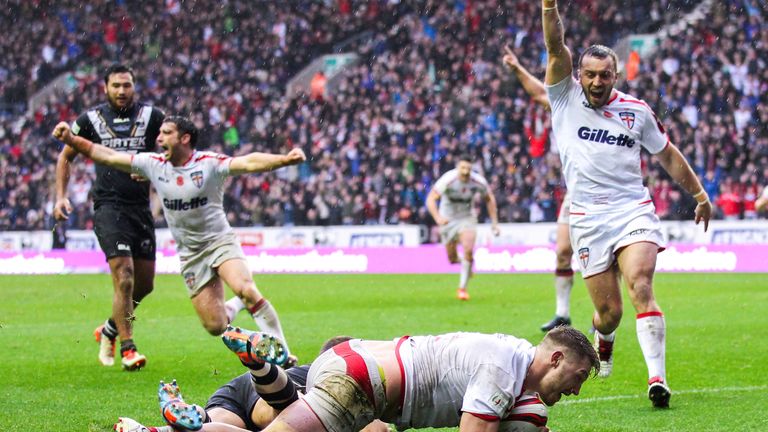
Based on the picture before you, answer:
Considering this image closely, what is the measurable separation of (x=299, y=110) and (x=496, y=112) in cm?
666

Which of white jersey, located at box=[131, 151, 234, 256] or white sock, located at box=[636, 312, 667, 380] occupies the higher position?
white jersey, located at box=[131, 151, 234, 256]

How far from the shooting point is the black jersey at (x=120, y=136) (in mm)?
9586

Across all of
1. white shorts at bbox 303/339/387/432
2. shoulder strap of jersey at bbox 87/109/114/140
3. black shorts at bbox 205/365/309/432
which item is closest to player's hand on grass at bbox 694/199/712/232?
black shorts at bbox 205/365/309/432

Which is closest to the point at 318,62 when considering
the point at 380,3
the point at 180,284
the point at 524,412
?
the point at 380,3

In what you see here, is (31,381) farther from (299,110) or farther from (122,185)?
(299,110)

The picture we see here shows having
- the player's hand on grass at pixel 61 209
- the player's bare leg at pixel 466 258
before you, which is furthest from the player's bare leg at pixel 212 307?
the player's bare leg at pixel 466 258

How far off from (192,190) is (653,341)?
13.1 feet

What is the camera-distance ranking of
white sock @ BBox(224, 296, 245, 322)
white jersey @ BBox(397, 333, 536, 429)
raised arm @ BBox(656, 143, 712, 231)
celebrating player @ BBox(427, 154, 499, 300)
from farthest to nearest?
celebrating player @ BBox(427, 154, 499, 300) < white sock @ BBox(224, 296, 245, 322) < raised arm @ BBox(656, 143, 712, 231) < white jersey @ BBox(397, 333, 536, 429)

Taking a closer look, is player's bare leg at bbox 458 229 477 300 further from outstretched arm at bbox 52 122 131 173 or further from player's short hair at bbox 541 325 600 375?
player's short hair at bbox 541 325 600 375

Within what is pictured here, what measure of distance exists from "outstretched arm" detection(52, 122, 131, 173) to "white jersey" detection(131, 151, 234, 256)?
9 centimetres

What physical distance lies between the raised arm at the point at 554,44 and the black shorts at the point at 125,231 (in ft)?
13.1

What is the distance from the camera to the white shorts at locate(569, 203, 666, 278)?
735 centimetres

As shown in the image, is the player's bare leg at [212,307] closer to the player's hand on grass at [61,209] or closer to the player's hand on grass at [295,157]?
the player's hand on grass at [61,209]

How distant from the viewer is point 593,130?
24.6 feet
